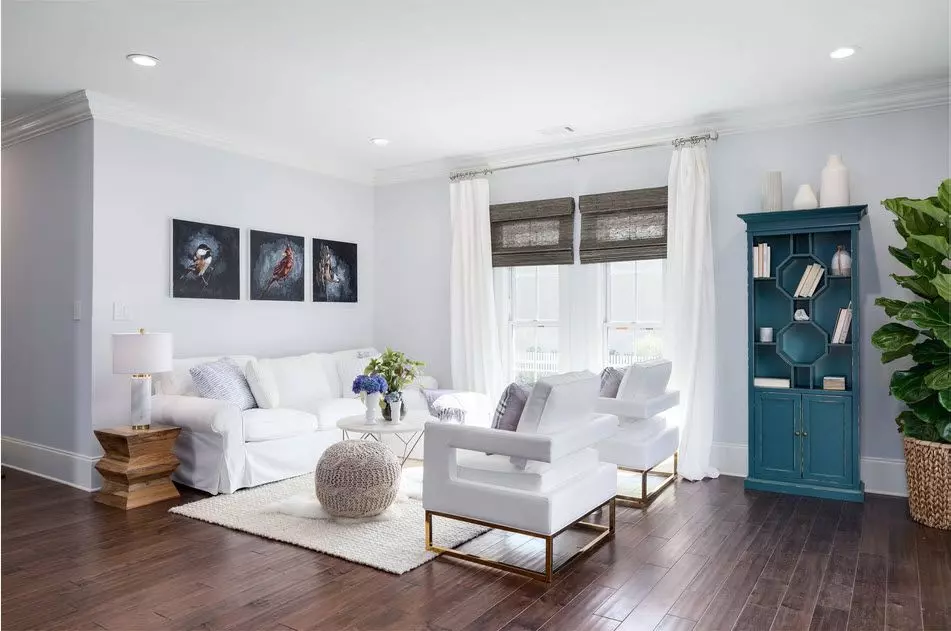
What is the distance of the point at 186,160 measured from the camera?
17.9ft

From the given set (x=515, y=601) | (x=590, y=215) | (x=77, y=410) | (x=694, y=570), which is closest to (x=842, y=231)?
(x=590, y=215)

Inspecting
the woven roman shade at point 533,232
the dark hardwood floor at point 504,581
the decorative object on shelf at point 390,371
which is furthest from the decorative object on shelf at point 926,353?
the decorative object on shelf at point 390,371

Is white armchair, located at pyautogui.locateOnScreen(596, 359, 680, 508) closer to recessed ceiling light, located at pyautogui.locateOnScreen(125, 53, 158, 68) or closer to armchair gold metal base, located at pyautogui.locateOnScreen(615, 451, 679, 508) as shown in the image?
armchair gold metal base, located at pyautogui.locateOnScreen(615, 451, 679, 508)

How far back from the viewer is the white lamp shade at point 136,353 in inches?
173

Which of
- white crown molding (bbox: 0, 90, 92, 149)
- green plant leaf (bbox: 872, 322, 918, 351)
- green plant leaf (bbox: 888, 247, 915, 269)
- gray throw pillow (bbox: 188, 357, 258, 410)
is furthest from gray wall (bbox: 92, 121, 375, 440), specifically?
green plant leaf (bbox: 888, 247, 915, 269)

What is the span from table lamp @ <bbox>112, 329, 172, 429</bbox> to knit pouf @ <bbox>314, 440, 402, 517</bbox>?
1441 mm

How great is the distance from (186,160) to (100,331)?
5.10 ft

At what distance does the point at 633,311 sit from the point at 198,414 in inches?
142

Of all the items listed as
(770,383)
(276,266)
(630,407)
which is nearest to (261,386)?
(276,266)

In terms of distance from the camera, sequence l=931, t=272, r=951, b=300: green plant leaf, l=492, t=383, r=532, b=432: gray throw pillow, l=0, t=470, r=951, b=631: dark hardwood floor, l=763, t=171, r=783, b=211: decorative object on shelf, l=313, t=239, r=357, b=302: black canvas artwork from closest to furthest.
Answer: l=0, t=470, r=951, b=631: dark hardwood floor → l=492, t=383, r=532, b=432: gray throw pillow → l=931, t=272, r=951, b=300: green plant leaf → l=763, t=171, r=783, b=211: decorative object on shelf → l=313, t=239, r=357, b=302: black canvas artwork

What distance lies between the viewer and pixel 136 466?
4379mm

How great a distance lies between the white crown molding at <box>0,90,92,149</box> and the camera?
4.81 meters

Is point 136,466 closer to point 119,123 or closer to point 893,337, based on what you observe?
point 119,123

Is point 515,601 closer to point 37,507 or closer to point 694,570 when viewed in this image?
point 694,570
